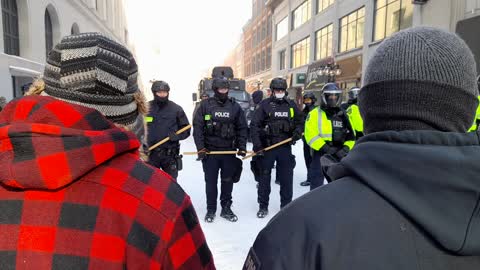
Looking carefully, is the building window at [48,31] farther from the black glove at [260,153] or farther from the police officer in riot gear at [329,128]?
the police officer in riot gear at [329,128]

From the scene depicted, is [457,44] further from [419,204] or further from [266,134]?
[266,134]

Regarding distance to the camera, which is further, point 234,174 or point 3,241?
point 234,174

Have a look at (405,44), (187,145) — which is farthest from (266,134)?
(187,145)

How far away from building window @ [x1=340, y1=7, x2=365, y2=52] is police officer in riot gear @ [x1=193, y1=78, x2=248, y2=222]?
58.4ft

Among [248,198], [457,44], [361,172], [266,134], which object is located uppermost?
[457,44]

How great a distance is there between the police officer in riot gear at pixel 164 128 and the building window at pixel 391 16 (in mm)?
13816

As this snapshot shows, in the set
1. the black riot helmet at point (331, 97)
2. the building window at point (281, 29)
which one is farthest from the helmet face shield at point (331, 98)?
the building window at point (281, 29)

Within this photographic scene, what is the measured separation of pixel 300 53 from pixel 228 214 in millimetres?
29962

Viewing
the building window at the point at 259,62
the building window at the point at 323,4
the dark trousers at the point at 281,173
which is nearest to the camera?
the dark trousers at the point at 281,173

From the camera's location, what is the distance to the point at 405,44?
3.00 ft

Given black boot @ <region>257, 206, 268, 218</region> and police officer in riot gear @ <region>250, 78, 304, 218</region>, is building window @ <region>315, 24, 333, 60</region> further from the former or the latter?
black boot @ <region>257, 206, 268, 218</region>

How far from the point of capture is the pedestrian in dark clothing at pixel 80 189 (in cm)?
92

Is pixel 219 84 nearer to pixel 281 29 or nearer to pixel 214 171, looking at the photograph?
pixel 214 171

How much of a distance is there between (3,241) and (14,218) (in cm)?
6
